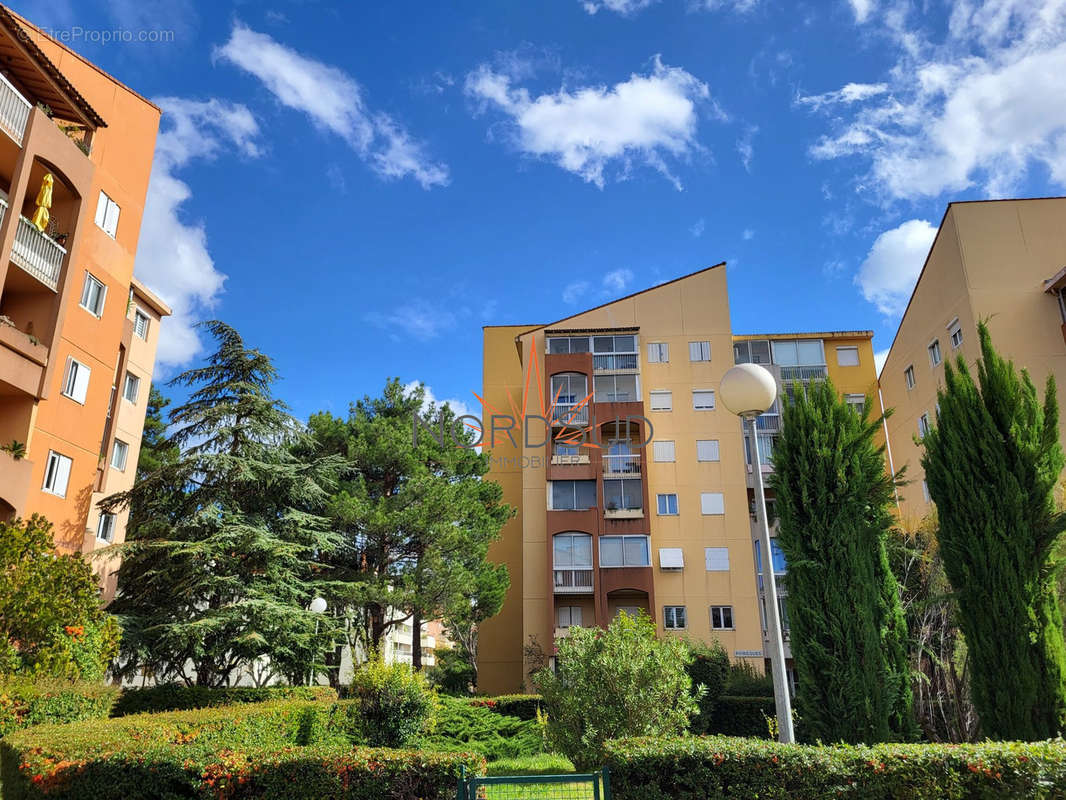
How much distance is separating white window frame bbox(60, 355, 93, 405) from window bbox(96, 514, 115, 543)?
18.3 ft

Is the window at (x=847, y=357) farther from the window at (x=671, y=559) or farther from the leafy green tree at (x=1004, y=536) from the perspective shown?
the leafy green tree at (x=1004, y=536)

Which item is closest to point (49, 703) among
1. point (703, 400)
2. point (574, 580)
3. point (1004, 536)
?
point (1004, 536)

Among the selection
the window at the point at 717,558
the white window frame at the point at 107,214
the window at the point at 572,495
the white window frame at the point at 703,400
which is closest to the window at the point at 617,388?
the white window frame at the point at 703,400

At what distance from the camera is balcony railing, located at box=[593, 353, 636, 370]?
32.9 meters

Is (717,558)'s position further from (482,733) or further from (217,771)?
(217,771)

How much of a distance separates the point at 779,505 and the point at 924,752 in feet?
19.0

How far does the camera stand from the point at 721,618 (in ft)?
97.4

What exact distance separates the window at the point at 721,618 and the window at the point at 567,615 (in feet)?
18.5

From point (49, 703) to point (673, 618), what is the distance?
22730 mm

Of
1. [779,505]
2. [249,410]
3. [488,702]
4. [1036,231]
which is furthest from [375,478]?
[1036,231]

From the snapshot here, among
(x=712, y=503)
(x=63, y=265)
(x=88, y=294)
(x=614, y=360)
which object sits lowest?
(x=712, y=503)

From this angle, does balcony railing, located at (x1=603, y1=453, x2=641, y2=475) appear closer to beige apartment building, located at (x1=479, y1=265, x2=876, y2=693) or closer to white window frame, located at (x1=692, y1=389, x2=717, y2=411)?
beige apartment building, located at (x1=479, y1=265, x2=876, y2=693)

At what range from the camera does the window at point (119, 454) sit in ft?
74.8

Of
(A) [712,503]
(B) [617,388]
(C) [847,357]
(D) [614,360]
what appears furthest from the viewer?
(C) [847,357]
